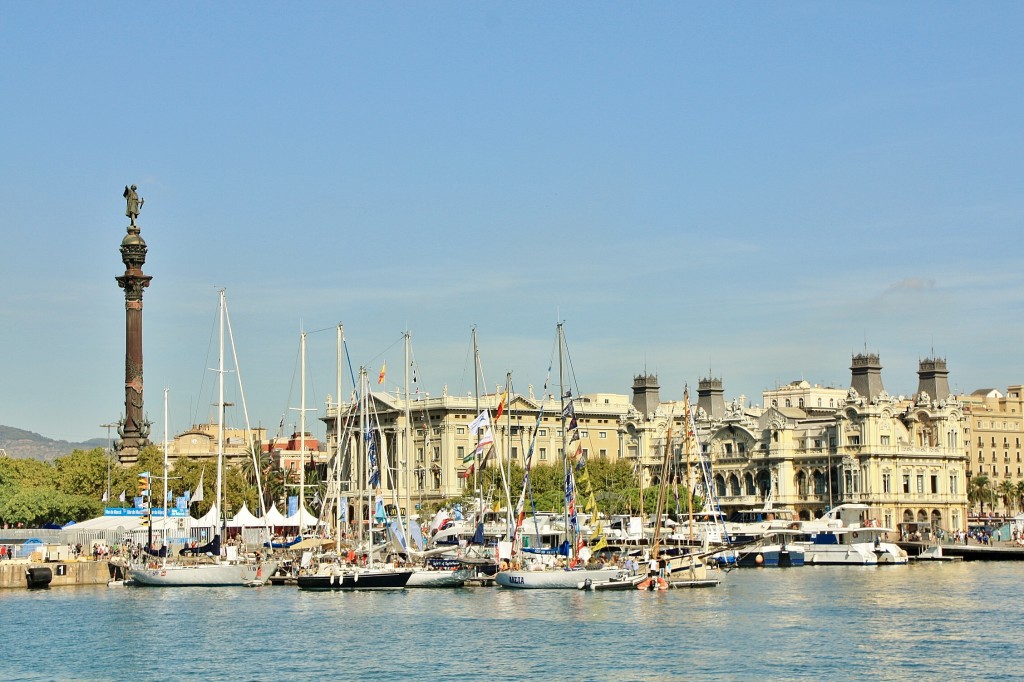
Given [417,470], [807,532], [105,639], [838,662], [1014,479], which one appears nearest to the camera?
[838,662]

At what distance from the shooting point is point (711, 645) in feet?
188

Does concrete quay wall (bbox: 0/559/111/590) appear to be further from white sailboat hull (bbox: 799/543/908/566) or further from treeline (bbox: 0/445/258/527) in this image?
white sailboat hull (bbox: 799/543/908/566)

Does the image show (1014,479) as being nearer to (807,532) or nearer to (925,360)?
(925,360)

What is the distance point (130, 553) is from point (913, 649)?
5060cm

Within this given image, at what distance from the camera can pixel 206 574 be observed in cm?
8400

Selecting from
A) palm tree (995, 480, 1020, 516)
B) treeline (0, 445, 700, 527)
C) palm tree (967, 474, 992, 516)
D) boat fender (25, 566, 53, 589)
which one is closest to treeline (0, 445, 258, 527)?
treeline (0, 445, 700, 527)

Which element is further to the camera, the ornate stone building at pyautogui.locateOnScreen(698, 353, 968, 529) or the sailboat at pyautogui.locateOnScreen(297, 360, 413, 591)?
the ornate stone building at pyautogui.locateOnScreen(698, 353, 968, 529)

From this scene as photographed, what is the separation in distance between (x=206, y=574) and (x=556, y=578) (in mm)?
18409

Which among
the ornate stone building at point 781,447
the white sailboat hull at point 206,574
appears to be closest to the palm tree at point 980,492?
the ornate stone building at point 781,447

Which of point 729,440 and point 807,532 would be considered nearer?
point 807,532

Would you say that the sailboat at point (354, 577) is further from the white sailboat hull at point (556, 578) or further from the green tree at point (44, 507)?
the green tree at point (44, 507)

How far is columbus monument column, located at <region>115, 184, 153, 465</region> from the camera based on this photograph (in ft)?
405

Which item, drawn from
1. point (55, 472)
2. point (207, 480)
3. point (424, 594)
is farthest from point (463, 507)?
point (424, 594)

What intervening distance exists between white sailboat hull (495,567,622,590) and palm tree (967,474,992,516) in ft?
389
